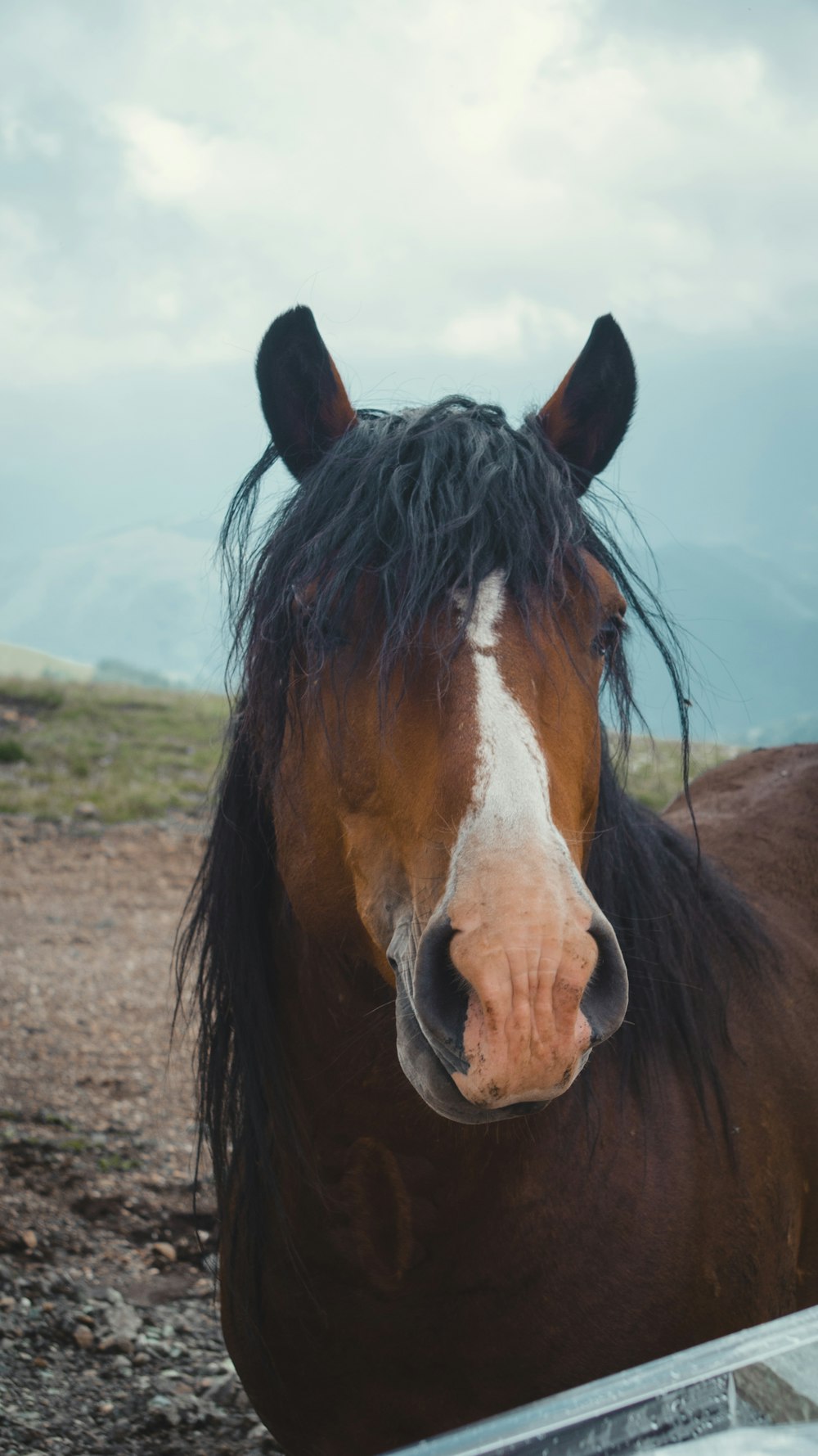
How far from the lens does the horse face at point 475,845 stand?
3.95ft

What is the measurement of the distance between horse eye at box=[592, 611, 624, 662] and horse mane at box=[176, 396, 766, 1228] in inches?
3.3

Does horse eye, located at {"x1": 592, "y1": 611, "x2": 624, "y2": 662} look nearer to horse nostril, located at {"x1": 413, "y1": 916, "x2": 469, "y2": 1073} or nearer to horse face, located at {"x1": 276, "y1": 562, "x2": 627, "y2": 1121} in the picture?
horse face, located at {"x1": 276, "y1": 562, "x2": 627, "y2": 1121}

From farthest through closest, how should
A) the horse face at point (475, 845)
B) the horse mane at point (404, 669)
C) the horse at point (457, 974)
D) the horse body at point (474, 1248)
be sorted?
the horse body at point (474, 1248), the horse mane at point (404, 669), the horse at point (457, 974), the horse face at point (475, 845)

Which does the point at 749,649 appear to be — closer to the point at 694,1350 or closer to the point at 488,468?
the point at 488,468

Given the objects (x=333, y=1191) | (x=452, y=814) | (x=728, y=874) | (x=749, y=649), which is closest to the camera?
(x=452, y=814)

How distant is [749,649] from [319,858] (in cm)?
308

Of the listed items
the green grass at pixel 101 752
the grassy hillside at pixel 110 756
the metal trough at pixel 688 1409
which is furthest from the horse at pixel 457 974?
the green grass at pixel 101 752

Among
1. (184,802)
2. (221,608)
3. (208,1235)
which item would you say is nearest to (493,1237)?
(221,608)

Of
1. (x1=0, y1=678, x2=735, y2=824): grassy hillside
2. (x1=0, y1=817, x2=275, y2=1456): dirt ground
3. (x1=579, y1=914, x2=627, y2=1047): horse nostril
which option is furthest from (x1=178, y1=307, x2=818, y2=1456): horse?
(x1=0, y1=678, x2=735, y2=824): grassy hillside

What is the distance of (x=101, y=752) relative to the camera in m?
13.0

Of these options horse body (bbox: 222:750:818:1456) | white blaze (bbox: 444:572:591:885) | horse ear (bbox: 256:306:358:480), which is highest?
horse ear (bbox: 256:306:358:480)

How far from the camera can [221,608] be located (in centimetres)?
221

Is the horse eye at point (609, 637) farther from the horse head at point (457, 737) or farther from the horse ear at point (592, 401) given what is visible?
the horse ear at point (592, 401)

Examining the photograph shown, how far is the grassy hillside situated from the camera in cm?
1052
